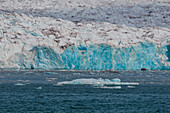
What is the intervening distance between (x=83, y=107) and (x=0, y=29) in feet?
77.4

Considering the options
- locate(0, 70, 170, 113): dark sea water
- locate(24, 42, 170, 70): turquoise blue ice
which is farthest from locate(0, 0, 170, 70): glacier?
locate(0, 70, 170, 113): dark sea water

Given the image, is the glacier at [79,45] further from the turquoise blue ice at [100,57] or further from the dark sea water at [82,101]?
the dark sea water at [82,101]

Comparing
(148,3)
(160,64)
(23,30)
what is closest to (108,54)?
(160,64)

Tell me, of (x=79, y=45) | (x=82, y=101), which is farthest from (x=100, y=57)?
(x=82, y=101)

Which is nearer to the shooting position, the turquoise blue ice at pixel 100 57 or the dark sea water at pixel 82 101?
the dark sea water at pixel 82 101

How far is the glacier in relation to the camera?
34375 millimetres

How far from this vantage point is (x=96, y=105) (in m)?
15.3

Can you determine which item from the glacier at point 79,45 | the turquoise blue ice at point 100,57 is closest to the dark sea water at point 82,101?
the turquoise blue ice at point 100,57

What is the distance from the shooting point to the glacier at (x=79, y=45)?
113 ft

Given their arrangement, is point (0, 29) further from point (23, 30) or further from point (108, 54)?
point (108, 54)

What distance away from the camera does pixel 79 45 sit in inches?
1414

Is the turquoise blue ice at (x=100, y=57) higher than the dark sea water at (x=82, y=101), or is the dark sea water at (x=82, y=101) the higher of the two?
the turquoise blue ice at (x=100, y=57)

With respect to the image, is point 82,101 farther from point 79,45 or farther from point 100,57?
point 79,45

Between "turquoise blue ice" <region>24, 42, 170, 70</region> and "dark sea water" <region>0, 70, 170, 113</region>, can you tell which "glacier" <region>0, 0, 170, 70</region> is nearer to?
"turquoise blue ice" <region>24, 42, 170, 70</region>
